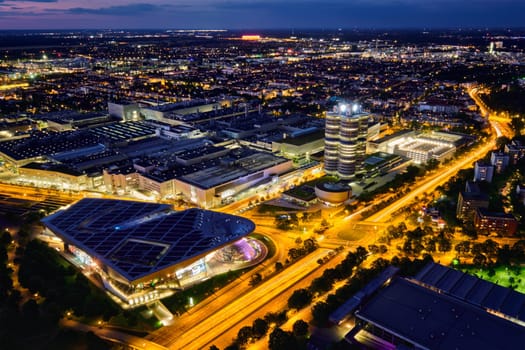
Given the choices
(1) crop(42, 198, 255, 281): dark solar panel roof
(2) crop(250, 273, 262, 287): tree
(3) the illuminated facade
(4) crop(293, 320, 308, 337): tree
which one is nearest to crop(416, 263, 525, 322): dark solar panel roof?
(4) crop(293, 320, 308, 337): tree

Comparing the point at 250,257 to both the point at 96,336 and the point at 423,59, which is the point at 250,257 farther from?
the point at 423,59

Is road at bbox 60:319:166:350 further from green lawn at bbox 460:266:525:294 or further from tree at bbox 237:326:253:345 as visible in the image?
green lawn at bbox 460:266:525:294

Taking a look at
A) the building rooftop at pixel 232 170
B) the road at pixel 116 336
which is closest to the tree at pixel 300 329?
the road at pixel 116 336

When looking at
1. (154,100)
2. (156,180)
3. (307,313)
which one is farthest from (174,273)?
(154,100)

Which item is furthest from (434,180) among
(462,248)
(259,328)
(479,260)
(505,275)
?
(259,328)

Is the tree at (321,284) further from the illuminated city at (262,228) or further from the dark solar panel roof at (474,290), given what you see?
the dark solar panel roof at (474,290)

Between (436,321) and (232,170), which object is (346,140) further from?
(436,321)
